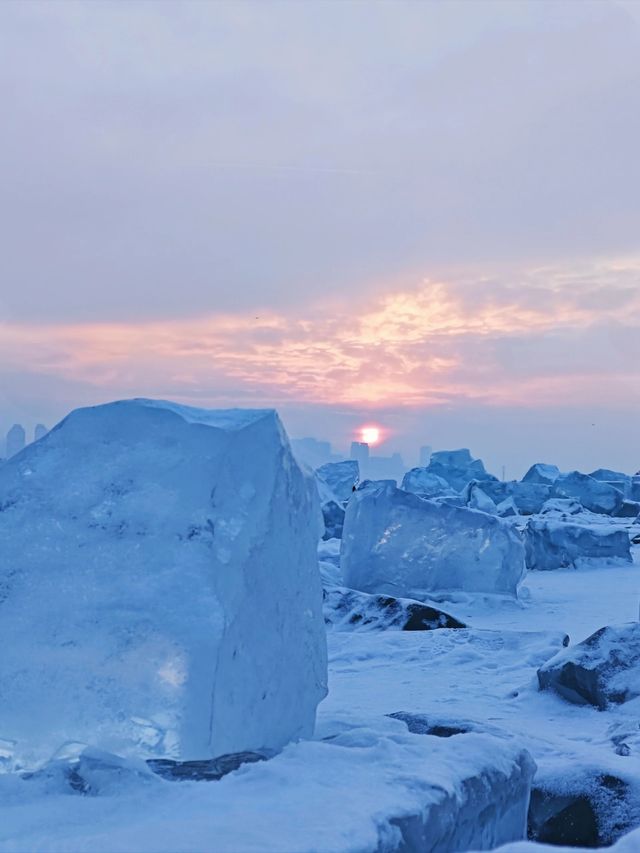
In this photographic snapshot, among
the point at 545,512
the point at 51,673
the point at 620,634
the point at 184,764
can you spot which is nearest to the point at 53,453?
the point at 51,673

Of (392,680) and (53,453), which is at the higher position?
(53,453)

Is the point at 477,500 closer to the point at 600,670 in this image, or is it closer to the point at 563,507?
the point at 563,507

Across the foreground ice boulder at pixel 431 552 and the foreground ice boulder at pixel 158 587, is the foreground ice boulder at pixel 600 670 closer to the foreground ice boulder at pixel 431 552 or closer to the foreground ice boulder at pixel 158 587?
the foreground ice boulder at pixel 158 587

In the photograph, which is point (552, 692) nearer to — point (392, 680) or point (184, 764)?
point (392, 680)

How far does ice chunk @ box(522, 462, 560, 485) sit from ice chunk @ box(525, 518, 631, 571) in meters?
19.1

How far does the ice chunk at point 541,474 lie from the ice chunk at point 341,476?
22.6 feet

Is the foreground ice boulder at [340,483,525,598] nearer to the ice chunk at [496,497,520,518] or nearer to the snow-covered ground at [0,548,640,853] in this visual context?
the snow-covered ground at [0,548,640,853]

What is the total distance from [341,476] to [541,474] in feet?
25.9

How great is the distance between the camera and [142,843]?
214 centimetres

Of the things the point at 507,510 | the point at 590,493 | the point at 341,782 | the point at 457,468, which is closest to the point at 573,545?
the point at 341,782

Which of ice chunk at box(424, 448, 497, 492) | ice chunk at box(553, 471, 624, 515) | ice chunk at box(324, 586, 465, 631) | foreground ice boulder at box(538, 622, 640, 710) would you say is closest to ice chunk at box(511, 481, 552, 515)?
ice chunk at box(553, 471, 624, 515)

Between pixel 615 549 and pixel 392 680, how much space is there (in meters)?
6.95

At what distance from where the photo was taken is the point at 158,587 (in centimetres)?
299

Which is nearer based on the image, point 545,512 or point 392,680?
point 392,680
